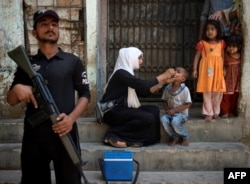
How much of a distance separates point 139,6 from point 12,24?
2.20m

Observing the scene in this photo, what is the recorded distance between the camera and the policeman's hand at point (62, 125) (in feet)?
9.04

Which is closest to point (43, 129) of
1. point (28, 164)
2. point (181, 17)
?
point (28, 164)

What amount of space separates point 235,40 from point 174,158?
1.87 meters

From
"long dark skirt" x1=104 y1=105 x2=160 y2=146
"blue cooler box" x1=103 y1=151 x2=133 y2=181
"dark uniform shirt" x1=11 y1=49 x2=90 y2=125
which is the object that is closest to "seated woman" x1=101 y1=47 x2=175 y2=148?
"long dark skirt" x1=104 y1=105 x2=160 y2=146

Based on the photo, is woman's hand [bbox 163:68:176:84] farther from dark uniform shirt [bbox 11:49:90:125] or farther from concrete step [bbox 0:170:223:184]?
dark uniform shirt [bbox 11:49:90:125]

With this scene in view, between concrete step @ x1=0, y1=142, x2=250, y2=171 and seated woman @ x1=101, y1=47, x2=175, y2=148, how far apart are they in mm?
168

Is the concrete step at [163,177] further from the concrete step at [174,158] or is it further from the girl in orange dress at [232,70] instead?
the girl in orange dress at [232,70]

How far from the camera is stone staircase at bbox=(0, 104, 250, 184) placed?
4242mm

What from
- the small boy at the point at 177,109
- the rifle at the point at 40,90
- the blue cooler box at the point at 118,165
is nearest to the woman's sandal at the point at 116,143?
the blue cooler box at the point at 118,165

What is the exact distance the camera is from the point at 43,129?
2883 millimetres

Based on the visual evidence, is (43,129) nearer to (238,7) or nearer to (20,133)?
(20,133)

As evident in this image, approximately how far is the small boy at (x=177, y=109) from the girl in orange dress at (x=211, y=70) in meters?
0.29

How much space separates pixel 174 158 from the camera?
14.6 ft

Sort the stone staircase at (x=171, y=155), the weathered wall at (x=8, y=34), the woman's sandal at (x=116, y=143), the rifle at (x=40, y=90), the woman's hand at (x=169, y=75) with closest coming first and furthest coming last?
1. the rifle at (x=40, y=90)
2. the stone staircase at (x=171, y=155)
3. the woman's hand at (x=169, y=75)
4. the woman's sandal at (x=116, y=143)
5. the weathered wall at (x=8, y=34)
